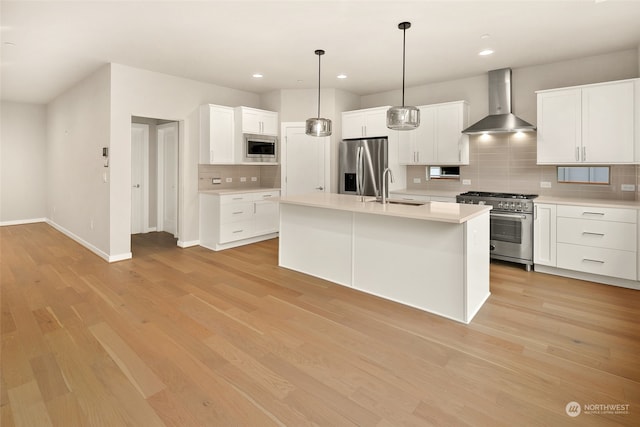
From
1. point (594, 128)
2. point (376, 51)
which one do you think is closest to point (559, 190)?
point (594, 128)

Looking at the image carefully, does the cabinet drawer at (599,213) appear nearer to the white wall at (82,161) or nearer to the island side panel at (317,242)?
the island side panel at (317,242)

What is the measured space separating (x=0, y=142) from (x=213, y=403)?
347 inches

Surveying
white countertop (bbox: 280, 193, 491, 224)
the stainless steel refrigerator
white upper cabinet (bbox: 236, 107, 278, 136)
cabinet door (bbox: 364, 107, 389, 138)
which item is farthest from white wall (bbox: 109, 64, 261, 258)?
white countertop (bbox: 280, 193, 491, 224)

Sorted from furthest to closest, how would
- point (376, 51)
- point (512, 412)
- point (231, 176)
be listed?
point (231, 176) < point (376, 51) < point (512, 412)

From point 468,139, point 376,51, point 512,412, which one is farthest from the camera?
point 468,139

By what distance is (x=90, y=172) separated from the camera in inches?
210

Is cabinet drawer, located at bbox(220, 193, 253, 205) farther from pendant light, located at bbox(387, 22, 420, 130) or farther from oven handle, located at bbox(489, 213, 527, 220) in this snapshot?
oven handle, located at bbox(489, 213, 527, 220)

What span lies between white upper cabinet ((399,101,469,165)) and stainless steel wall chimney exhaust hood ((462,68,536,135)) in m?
0.25

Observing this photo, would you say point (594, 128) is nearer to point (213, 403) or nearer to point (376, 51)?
point (376, 51)

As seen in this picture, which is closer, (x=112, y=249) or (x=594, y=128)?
(x=594, y=128)

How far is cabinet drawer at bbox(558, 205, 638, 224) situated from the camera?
354cm

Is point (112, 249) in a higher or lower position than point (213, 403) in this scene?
higher

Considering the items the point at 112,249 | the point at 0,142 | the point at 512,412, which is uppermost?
the point at 0,142

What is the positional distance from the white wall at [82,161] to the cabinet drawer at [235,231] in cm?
156
